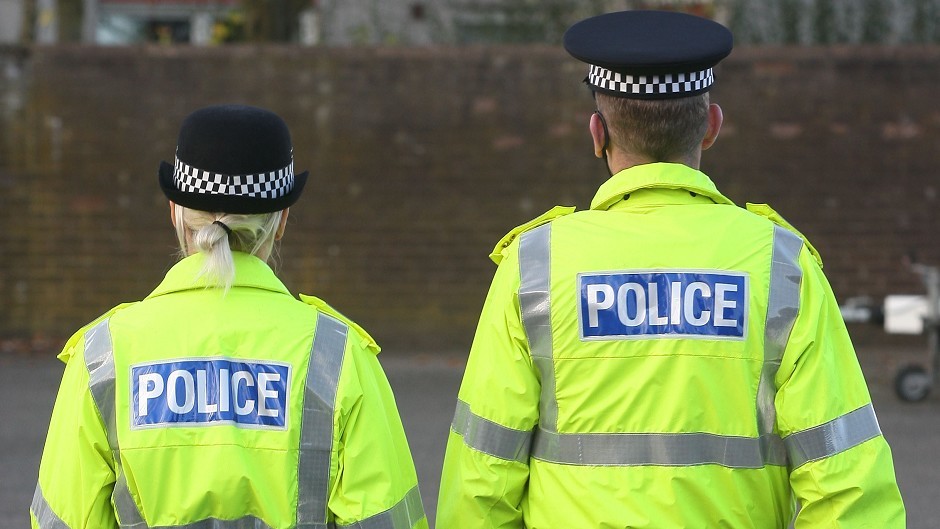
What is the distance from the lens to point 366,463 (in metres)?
2.52

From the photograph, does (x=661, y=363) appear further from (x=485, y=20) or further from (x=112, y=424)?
(x=485, y=20)

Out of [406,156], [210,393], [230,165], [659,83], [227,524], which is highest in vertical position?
[659,83]

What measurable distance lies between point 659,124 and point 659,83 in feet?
0.29

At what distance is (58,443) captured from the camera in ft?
8.41

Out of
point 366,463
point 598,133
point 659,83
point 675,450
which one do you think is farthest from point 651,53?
point 366,463

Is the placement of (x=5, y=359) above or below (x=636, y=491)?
below

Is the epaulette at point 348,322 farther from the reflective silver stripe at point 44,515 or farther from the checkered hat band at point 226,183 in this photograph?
the reflective silver stripe at point 44,515

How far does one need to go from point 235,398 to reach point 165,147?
32.1 ft

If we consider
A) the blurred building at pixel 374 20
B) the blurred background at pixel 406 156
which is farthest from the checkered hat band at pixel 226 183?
the blurred building at pixel 374 20

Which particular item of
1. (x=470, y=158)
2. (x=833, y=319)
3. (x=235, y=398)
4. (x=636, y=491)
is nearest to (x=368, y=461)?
(x=235, y=398)

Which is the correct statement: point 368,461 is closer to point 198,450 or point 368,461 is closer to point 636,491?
point 198,450

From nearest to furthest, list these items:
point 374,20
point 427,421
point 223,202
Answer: point 223,202, point 427,421, point 374,20

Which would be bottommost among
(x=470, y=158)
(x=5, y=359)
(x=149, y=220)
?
(x=5, y=359)

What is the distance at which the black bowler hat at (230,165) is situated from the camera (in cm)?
266
